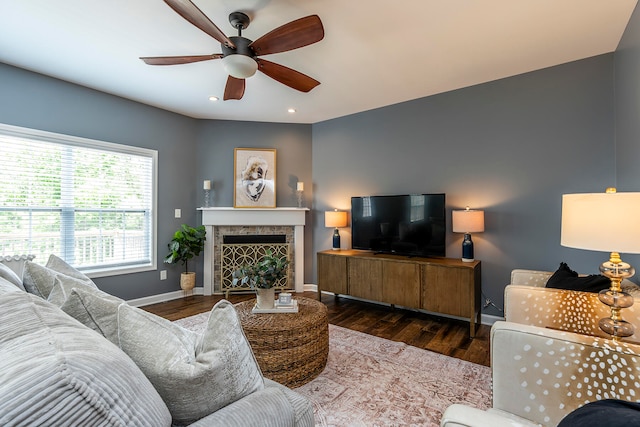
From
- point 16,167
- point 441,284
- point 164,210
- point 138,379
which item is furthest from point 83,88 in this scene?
point 441,284

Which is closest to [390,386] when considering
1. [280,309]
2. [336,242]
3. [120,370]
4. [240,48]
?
[280,309]

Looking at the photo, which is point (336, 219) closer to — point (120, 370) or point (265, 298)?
point (265, 298)

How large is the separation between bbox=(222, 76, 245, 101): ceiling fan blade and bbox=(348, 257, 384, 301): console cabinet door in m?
2.34

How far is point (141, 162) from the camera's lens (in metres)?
3.97

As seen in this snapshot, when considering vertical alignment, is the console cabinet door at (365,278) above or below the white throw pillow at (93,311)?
below

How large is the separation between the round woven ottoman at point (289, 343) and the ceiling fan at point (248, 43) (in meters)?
1.90

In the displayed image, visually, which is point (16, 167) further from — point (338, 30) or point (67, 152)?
point (338, 30)

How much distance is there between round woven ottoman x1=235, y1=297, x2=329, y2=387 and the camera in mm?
1950

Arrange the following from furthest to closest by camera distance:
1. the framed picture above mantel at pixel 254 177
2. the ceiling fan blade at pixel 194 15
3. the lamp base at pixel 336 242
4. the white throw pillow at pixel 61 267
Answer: the framed picture above mantel at pixel 254 177 < the lamp base at pixel 336 242 < the ceiling fan blade at pixel 194 15 < the white throw pillow at pixel 61 267

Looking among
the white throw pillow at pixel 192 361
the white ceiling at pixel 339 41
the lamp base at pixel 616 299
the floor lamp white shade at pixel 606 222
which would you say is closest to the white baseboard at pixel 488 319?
the lamp base at pixel 616 299

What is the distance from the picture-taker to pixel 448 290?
304cm

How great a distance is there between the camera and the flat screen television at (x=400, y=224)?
11.0 feet

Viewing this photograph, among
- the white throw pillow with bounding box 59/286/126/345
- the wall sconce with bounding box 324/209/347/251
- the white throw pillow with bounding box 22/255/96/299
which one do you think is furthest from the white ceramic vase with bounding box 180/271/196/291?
the white throw pillow with bounding box 59/286/126/345

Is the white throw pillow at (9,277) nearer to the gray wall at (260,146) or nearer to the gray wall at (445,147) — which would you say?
the gray wall at (445,147)
